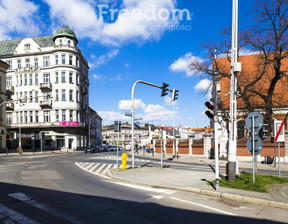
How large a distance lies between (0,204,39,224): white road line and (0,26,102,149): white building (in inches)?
1826

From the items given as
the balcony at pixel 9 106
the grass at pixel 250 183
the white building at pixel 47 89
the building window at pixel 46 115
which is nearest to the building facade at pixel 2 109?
the white building at pixel 47 89

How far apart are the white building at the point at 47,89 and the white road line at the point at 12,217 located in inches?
1826

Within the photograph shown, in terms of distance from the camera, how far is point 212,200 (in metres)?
7.39

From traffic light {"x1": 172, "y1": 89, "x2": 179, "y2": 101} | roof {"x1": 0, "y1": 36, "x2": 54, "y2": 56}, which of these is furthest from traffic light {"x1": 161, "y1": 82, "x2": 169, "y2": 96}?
roof {"x1": 0, "y1": 36, "x2": 54, "y2": 56}

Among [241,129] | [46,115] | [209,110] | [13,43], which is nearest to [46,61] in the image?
[46,115]

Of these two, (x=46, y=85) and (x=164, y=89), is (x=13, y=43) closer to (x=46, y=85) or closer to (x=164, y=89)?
(x=46, y=85)

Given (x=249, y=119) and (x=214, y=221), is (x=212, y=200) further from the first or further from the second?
(x=249, y=119)

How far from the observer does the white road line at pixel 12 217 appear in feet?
17.7

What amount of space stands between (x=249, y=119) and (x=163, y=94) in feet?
27.1

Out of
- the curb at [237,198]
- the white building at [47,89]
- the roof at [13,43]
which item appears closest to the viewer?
the curb at [237,198]

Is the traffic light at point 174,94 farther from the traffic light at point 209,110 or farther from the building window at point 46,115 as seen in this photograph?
the building window at point 46,115

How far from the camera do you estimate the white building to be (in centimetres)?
5125

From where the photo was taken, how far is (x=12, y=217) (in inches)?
222

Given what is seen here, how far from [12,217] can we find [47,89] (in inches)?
2004
